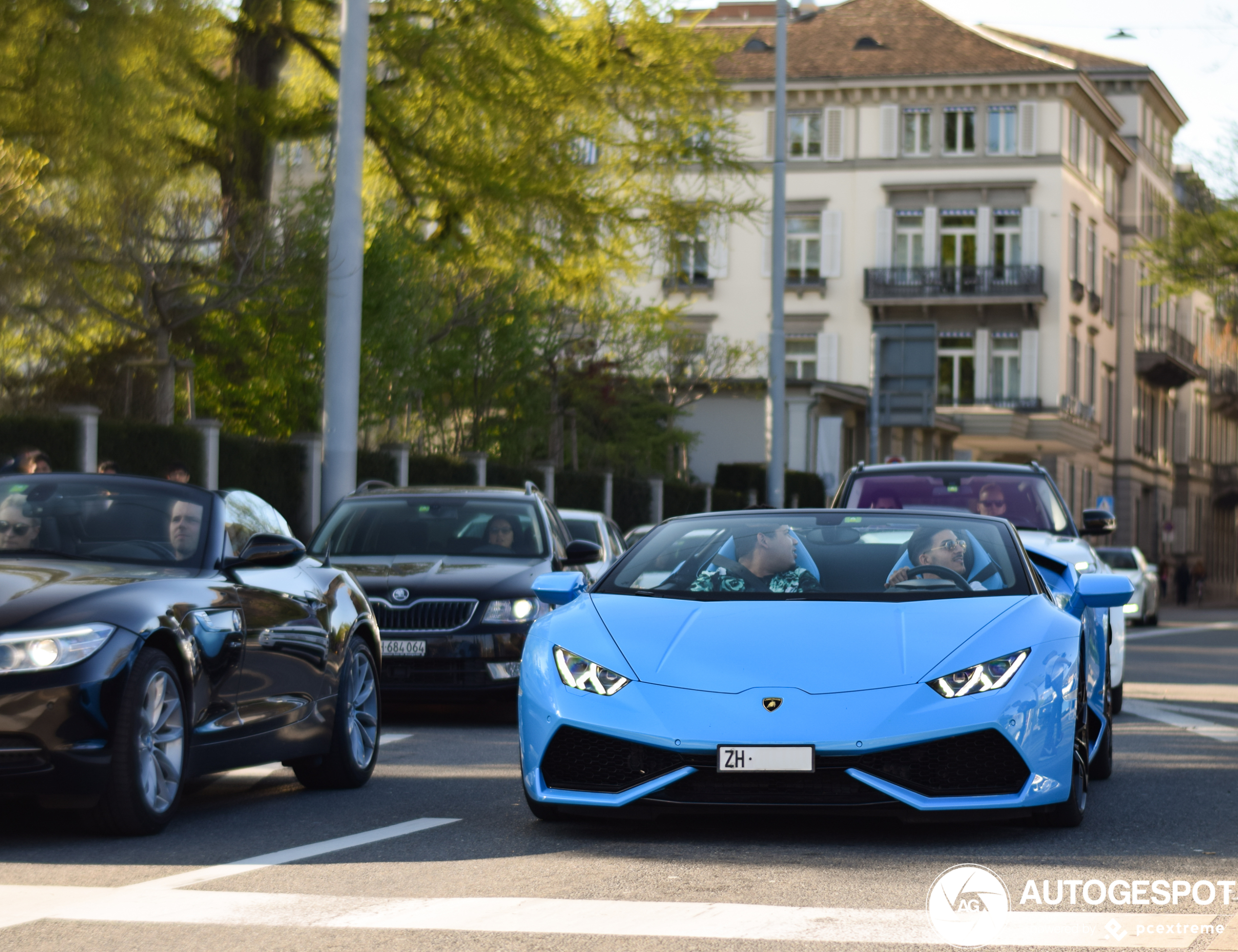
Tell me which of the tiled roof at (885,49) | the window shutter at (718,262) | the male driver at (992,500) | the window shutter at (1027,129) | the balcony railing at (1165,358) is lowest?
the male driver at (992,500)

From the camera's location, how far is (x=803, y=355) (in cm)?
6775

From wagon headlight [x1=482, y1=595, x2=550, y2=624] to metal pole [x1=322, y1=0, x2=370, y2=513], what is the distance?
5.36 meters

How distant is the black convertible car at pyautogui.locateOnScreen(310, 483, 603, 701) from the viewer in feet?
42.3

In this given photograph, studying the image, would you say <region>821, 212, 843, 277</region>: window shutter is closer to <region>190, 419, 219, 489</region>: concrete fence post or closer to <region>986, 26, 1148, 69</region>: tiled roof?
<region>986, 26, 1148, 69</region>: tiled roof

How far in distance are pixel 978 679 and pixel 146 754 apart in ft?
9.98

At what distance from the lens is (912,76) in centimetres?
6600

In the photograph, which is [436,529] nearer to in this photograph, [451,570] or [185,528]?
[451,570]

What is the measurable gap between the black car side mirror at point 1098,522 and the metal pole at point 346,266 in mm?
6441

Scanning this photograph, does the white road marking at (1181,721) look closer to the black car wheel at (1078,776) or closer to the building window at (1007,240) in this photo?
the black car wheel at (1078,776)

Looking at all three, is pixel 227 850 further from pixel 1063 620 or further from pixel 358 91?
pixel 358 91

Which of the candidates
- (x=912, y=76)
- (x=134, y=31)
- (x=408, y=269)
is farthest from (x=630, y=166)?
(x=912, y=76)

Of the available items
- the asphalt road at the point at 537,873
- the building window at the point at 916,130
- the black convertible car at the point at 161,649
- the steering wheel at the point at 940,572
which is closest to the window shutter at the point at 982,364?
the building window at the point at 916,130
